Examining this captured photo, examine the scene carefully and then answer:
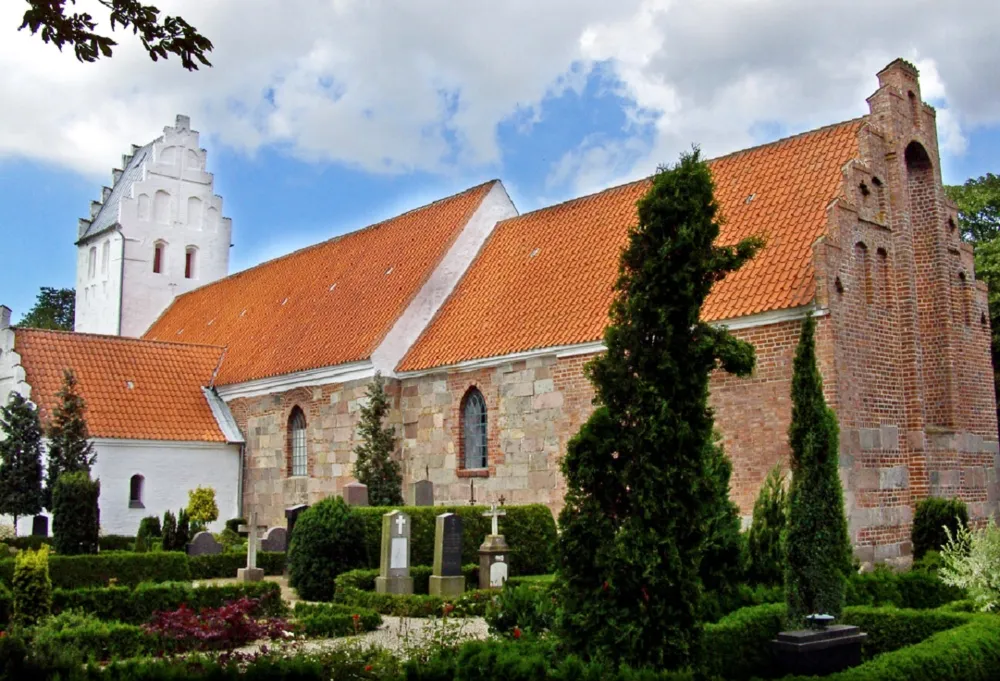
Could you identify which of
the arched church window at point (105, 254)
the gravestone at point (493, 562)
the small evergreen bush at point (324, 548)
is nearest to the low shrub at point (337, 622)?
the small evergreen bush at point (324, 548)

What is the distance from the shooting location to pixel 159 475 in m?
21.4

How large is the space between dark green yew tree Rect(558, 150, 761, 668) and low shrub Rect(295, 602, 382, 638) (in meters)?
4.08

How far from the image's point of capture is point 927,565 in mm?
12836

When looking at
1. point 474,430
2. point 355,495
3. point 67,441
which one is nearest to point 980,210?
point 474,430

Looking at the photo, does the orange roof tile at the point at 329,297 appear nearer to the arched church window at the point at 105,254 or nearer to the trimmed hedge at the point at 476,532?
the arched church window at the point at 105,254

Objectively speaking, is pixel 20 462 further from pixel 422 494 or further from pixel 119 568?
pixel 422 494

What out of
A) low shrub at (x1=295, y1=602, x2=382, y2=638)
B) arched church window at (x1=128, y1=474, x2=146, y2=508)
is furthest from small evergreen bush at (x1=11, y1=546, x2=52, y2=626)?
arched church window at (x1=128, y1=474, x2=146, y2=508)

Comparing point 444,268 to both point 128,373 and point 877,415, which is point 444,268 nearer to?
point 128,373

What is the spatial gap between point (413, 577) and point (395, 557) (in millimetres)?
427

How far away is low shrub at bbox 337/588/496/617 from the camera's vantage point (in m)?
11.8

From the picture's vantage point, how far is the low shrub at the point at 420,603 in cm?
1178

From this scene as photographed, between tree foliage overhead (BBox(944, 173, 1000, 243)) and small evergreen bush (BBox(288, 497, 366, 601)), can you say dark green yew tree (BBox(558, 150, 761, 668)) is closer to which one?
small evergreen bush (BBox(288, 497, 366, 601))

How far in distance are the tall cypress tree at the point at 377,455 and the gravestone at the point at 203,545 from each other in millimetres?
2752

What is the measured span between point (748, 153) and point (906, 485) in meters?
6.39
